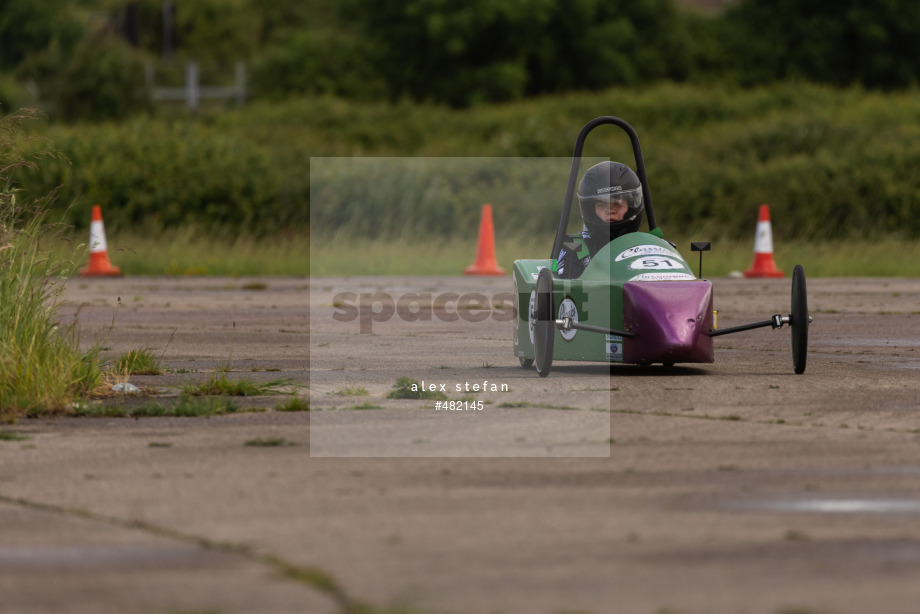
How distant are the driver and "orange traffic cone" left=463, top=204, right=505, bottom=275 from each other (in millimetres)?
11489

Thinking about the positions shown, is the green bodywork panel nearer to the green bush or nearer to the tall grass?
the tall grass

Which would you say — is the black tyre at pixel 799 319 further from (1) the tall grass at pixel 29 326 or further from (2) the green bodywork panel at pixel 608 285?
(1) the tall grass at pixel 29 326

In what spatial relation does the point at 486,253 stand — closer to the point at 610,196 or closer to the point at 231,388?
the point at 610,196

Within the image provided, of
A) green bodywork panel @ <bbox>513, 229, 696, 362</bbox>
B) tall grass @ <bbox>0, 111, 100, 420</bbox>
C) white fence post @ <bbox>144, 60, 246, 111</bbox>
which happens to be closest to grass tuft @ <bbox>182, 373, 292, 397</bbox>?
tall grass @ <bbox>0, 111, 100, 420</bbox>

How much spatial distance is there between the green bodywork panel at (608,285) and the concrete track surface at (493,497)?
22 centimetres

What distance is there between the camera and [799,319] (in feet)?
31.6

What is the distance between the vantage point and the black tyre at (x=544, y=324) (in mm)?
9586

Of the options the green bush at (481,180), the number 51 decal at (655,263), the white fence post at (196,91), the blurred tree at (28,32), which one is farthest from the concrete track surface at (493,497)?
the white fence post at (196,91)

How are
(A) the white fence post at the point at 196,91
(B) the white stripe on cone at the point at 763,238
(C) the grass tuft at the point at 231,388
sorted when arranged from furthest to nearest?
(A) the white fence post at the point at 196,91 → (B) the white stripe on cone at the point at 763,238 → (C) the grass tuft at the point at 231,388

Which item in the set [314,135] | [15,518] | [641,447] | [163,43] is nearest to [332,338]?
[641,447]

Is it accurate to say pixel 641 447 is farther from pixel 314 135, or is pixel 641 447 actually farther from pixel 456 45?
pixel 456 45

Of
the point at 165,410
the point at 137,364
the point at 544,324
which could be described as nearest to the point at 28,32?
the point at 137,364

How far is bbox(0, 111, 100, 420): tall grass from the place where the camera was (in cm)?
828

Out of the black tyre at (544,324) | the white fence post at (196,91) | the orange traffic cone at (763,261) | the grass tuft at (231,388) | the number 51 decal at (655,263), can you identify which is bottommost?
the grass tuft at (231,388)
